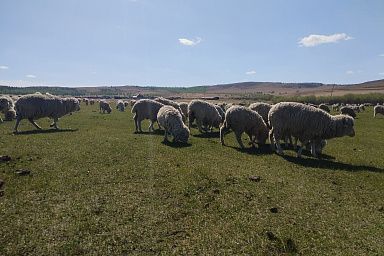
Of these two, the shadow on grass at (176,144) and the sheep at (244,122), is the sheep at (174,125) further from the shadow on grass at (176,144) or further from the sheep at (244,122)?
A: the sheep at (244,122)

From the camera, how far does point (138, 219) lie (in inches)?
416

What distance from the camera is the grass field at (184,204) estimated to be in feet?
30.1

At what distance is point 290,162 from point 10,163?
13985mm

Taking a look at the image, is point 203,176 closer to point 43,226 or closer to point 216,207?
point 216,207

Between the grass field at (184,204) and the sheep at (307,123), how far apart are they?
1.67m

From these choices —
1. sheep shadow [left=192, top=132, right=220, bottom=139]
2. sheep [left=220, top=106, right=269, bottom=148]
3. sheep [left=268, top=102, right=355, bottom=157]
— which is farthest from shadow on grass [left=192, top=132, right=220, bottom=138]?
sheep [left=268, top=102, right=355, bottom=157]

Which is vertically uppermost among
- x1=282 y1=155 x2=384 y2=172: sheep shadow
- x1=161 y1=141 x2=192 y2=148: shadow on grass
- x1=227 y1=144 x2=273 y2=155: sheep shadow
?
x1=161 y1=141 x2=192 y2=148: shadow on grass

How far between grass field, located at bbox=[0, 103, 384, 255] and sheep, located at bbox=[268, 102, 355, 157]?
167cm

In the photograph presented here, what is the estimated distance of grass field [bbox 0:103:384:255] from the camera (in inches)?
362

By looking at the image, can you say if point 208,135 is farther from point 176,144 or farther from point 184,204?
point 184,204

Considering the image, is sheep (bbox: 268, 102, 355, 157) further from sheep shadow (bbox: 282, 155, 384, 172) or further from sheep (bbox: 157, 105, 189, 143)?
sheep (bbox: 157, 105, 189, 143)

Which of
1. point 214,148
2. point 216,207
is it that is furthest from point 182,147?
point 216,207

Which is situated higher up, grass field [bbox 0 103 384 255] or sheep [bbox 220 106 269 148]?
sheep [bbox 220 106 269 148]

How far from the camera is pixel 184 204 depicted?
38.6 ft
